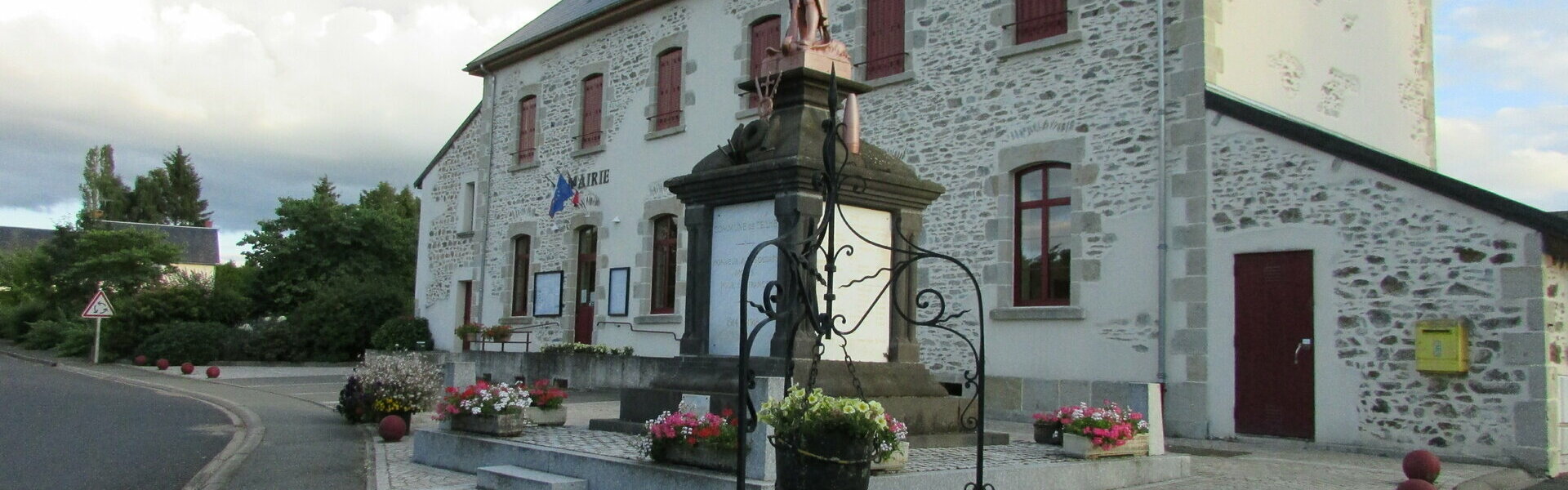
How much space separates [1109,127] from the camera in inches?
478

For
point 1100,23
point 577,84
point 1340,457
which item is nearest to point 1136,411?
point 1340,457

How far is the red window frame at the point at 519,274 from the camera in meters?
21.9

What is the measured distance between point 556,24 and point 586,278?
5255mm

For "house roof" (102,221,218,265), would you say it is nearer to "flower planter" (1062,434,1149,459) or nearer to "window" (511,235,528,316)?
"window" (511,235,528,316)

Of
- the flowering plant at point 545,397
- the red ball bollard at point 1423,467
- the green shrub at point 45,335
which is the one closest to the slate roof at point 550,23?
the flowering plant at point 545,397

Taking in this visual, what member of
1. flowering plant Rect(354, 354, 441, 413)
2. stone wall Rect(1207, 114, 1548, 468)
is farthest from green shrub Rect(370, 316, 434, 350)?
stone wall Rect(1207, 114, 1548, 468)

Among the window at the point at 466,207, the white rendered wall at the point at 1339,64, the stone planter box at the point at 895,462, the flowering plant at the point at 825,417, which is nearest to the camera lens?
the flowering plant at the point at 825,417

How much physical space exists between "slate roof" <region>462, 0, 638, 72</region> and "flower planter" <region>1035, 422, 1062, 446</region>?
13006 millimetres

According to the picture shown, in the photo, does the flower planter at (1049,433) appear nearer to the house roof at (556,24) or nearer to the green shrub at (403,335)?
the house roof at (556,24)

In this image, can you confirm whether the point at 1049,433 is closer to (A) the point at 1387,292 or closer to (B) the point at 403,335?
(A) the point at 1387,292

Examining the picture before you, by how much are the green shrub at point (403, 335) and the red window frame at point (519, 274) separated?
2769mm

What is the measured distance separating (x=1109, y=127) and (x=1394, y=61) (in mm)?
4968

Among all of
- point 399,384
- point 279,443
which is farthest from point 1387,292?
point 279,443

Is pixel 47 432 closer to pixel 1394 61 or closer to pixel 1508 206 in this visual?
pixel 1508 206
